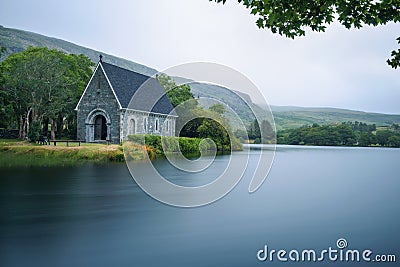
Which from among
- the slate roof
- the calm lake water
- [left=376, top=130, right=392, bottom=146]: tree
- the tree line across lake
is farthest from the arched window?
[left=376, top=130, right=392, bottom=146]: tree

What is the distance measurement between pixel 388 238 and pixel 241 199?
6.68 m

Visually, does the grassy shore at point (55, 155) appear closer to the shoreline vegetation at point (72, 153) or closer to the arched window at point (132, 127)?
the shoreline vegetation at point (72, 153)

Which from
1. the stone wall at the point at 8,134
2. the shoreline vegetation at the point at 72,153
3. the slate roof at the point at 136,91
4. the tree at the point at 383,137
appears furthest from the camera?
the tree at the point at 383,137

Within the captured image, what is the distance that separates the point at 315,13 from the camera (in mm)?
8703

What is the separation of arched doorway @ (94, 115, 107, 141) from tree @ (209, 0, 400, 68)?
97.1 ft

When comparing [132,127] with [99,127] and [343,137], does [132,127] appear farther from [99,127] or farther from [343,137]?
[343,137]

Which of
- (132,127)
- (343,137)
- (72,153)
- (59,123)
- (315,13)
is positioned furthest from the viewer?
(343,137)

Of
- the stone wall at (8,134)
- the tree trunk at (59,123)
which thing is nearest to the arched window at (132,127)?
the tree trunk at (59,123)

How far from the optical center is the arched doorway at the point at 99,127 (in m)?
36.2

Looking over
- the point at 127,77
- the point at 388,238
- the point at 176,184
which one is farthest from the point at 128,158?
the point at 388,238

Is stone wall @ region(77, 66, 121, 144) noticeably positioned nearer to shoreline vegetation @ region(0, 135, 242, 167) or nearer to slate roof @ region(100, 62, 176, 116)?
slate roof @ region(100, 62, 176, 116)

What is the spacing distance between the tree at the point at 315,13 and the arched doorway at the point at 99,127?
2960 cm

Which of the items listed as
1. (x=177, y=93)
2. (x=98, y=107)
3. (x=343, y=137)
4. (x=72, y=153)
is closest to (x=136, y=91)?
(x=98, y=107)

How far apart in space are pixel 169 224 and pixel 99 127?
91.0 feet
